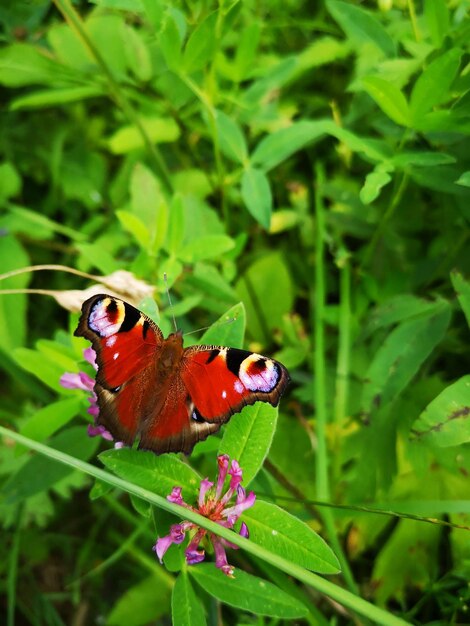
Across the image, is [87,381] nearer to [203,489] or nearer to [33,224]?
[203,489]

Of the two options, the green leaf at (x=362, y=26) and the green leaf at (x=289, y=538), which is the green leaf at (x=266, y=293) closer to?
the green leaf at (x=362, y=26)

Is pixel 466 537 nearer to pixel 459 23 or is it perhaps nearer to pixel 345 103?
pixel 459 23

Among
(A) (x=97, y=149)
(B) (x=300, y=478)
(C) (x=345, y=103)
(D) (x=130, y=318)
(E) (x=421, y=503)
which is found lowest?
(B) (x=300, y=478)

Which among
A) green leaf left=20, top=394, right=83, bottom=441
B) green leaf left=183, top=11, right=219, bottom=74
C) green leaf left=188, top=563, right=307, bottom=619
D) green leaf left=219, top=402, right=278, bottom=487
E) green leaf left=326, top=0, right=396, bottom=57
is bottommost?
green leaf left=188, top=563, right=307, bottom=619

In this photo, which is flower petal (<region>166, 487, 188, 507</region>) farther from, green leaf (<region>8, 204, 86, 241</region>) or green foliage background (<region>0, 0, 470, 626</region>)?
green leaf (<region>8, 204, 86, 241</region>)

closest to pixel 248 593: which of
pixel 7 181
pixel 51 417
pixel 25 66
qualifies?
pixel 51 417

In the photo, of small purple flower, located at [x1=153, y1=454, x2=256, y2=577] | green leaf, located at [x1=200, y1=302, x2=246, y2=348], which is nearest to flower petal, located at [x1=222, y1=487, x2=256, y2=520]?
small purple flower, located at [x1=153, y1=454, x2=256, y2=577]

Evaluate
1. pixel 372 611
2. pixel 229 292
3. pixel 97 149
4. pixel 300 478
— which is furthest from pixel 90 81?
pixel 372 611
